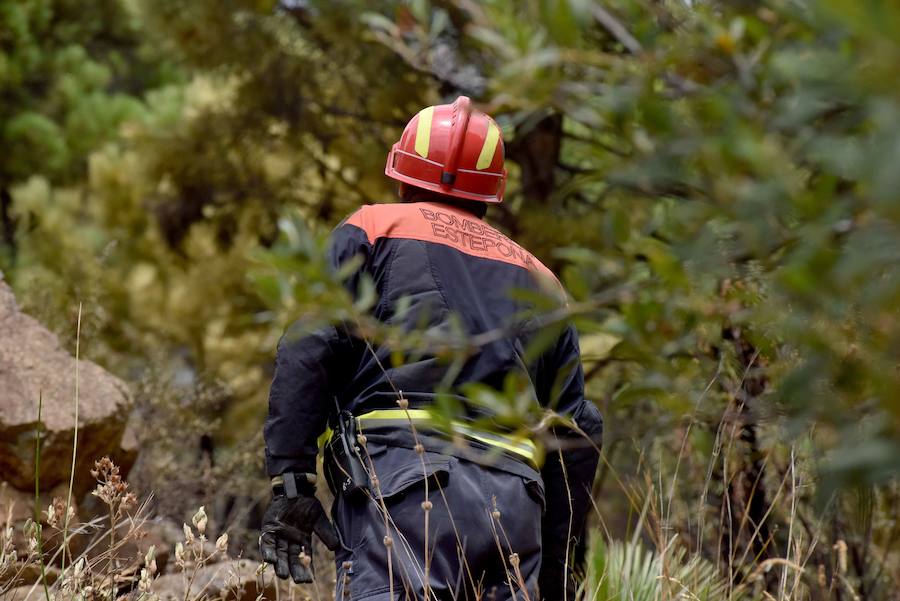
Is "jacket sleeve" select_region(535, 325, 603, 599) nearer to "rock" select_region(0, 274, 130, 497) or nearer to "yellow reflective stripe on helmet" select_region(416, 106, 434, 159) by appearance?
"yellow reflective stripe on helmet" select_region(416, 106, 434, 159)

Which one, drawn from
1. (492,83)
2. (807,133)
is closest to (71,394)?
(492,83)

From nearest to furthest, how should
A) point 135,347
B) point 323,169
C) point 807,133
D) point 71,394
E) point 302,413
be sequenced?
point 807,133 < point 302,413 < point 71,394 < point 323,169 < point 135,347

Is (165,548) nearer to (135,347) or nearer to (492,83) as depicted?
(492,83)

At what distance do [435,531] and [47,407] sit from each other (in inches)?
74.2

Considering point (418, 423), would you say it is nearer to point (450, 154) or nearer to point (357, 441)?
point (357, 441)

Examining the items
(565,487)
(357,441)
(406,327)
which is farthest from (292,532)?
(565,487)

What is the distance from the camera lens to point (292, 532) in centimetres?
273

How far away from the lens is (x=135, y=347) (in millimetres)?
9047

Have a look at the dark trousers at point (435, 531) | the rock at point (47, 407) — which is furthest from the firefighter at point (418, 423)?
the rock at point (47, 407)

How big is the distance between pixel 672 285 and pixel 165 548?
3.46 meters

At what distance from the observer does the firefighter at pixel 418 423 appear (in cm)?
252

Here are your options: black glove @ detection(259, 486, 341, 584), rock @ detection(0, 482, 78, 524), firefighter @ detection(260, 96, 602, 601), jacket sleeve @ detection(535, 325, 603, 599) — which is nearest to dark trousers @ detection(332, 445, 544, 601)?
firefighter @ detection(260, 96, 602, 601)

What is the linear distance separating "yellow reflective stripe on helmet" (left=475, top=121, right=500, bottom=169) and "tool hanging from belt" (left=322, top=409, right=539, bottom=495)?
0.76 m

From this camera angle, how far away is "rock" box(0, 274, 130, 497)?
3.70 m
